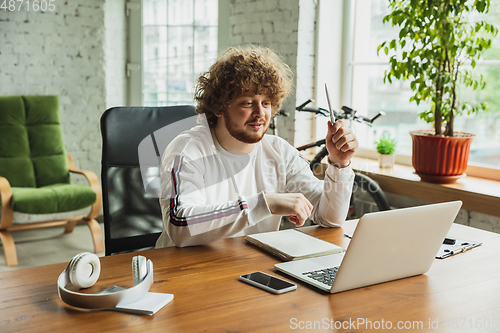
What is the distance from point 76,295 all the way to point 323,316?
461 millimetres

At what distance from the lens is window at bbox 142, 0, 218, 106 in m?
3.79

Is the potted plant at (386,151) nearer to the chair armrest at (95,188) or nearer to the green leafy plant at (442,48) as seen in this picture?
the green leafy plant at (442,48)

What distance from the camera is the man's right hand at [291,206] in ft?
4.27

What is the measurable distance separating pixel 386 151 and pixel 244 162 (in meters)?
Answer: 1.36

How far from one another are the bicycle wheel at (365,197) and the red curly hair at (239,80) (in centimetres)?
105

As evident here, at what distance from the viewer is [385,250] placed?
1.01 meters

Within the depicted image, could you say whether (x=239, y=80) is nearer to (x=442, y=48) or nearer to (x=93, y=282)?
(x=93, y=282)

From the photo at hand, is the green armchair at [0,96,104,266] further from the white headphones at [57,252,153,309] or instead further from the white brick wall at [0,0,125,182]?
the white headphones at [57,252,153,309]

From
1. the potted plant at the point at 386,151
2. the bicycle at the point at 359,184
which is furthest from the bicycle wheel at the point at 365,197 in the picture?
the potted plant at the point at 386,151

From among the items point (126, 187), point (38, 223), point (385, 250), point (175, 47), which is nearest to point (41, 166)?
point (38, 223)

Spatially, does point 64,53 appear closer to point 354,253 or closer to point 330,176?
point 330,176

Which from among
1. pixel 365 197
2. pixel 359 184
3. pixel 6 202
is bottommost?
pixel 6 202

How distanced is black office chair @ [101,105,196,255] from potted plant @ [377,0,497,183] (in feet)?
4.35

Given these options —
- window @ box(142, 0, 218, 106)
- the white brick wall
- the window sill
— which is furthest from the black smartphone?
the white brick wall
